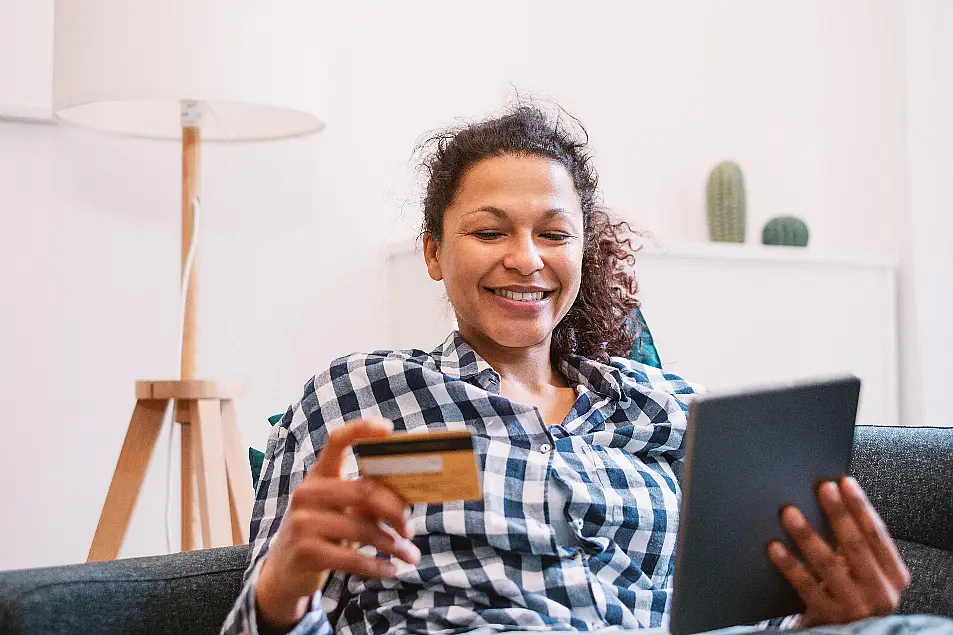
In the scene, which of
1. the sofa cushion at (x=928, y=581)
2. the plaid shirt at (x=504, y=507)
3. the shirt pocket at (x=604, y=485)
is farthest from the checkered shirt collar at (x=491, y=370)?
the sofa cushion at (x=928, y=581)

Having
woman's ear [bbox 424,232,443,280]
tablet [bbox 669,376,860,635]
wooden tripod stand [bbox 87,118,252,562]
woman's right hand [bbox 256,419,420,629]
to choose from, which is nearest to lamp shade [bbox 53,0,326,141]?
wooden tripod stand [bbox 87,118,252,562]

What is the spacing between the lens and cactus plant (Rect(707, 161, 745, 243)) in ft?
9.87

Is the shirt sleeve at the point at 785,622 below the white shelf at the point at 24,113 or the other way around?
below

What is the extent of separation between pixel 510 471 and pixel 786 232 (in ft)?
6.74

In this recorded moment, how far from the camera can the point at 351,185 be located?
2.56m

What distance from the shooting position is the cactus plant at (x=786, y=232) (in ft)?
10.00

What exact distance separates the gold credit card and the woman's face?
1.74 feet

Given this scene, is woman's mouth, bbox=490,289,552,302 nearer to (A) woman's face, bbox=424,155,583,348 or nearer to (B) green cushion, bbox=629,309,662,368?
(A) woman's face, bbox=424,155,583,348

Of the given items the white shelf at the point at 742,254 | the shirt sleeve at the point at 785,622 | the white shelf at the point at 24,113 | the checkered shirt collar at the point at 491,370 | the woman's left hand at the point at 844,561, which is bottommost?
the shirt sleeve at the point at 785,622

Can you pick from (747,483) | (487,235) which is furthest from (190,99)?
(747,483)

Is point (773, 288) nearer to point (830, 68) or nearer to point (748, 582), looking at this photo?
point (830, 68)

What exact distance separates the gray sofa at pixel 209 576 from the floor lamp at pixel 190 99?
27.8 inches

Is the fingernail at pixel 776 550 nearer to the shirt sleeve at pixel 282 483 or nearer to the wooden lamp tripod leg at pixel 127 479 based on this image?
the shirt sleeve at pixel 282 483

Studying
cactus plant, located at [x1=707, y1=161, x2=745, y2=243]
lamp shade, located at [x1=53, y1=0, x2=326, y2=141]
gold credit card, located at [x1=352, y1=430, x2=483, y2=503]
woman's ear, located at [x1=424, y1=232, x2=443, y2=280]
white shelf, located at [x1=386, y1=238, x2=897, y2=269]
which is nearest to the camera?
gold credit card, located at [x1=352, y1=430, x2=483, y2=503]
